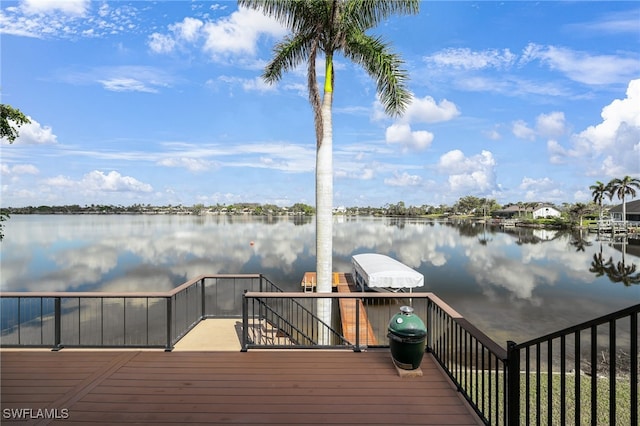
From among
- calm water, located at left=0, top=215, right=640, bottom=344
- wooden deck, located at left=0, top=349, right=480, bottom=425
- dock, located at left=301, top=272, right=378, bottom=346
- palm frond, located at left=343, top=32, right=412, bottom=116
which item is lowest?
calm water, located at left=0, top=215, right=640, bottom=344

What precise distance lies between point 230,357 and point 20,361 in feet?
10.3

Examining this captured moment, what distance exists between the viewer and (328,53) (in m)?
8.48

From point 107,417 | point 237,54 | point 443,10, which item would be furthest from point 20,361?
point 237,54

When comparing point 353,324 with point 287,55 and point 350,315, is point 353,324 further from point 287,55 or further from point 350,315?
point 287,55

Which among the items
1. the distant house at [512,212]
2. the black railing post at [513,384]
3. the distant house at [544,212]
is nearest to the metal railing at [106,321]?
the black railing post at [513,384]

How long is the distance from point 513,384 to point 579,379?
1020 mm

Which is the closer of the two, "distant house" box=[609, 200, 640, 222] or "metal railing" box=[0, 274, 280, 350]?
"metal railing" box=[0, 274, 280, 350]

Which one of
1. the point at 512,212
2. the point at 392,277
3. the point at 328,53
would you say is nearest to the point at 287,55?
the point at 328,53

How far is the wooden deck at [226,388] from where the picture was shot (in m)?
Result: 3.71

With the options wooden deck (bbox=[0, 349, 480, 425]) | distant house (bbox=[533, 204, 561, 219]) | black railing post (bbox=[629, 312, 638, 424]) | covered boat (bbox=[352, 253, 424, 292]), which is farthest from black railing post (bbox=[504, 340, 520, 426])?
distant house (bbox=[533, 204, 561, 219])

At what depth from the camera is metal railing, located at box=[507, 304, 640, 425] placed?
1967 mm

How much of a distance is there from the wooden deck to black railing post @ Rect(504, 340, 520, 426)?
0.59m

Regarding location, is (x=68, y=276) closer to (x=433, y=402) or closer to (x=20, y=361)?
(x=20, y=361)

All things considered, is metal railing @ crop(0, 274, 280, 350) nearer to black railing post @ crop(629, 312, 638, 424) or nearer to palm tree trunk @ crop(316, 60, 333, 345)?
palm tree trunk @ crop(316, 60, 333, 345)
